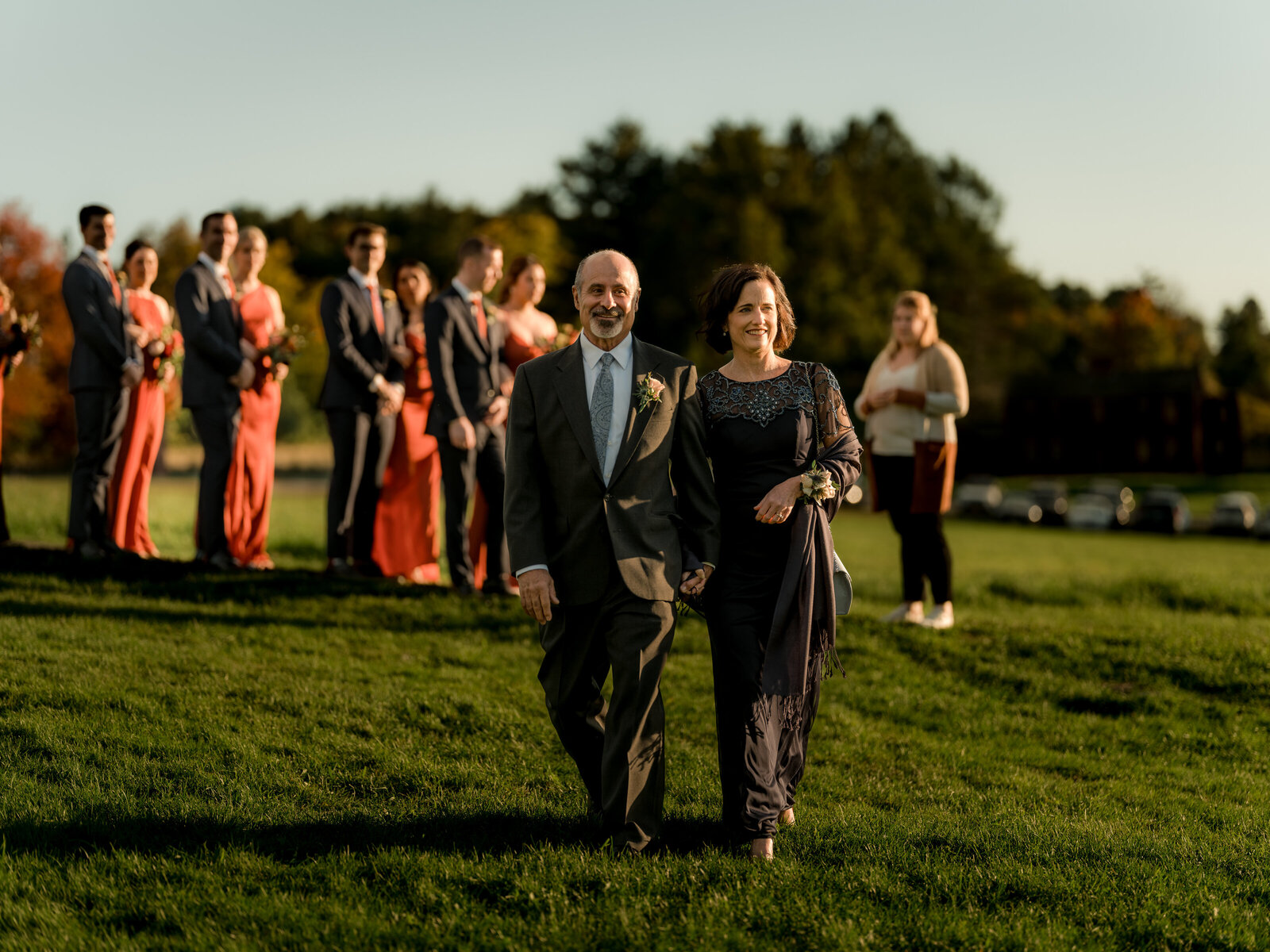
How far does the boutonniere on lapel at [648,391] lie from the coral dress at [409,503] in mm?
6501

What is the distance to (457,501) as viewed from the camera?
1007cm

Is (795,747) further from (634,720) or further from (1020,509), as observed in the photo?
(1020,509)

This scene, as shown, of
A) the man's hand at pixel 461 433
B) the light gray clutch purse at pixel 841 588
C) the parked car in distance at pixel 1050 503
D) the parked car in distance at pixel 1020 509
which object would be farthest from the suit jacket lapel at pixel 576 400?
the parked car in distance at pixel 1020 509

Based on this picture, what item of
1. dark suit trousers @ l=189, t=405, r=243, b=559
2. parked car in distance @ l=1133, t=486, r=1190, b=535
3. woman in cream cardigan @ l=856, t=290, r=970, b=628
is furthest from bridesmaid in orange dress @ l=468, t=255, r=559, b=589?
parked car in distance @ l=1133, t=486, r=1190, b=535

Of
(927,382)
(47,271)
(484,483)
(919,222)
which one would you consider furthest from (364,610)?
(919,222)

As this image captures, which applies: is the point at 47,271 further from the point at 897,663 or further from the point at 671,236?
the point at 897,663

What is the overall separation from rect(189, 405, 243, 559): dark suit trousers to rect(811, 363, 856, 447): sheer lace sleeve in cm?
656

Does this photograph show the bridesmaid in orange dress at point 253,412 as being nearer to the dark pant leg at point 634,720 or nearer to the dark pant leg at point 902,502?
the dark pant leg at point 902,502

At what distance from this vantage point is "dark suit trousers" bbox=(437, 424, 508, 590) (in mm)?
9977

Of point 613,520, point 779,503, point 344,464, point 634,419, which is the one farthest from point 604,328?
point 344,464

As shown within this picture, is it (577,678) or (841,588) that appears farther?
(841,588)

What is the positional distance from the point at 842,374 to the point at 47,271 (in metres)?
34.6

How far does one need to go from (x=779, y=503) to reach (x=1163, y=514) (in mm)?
48299

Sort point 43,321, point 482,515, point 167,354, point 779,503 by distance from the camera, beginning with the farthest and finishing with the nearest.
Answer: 1. point 43,321
2. point 167,354
3. point 482,515
4. point 779,503
